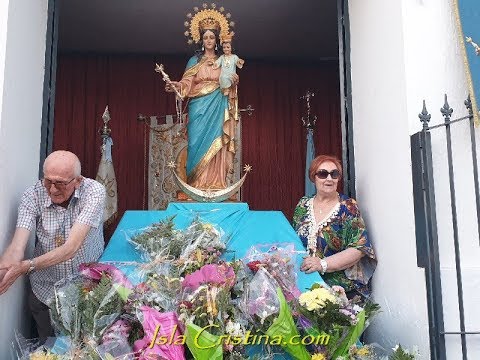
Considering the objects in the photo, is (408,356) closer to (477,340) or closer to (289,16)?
(477,340)

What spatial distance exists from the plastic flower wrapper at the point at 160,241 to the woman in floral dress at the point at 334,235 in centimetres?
71

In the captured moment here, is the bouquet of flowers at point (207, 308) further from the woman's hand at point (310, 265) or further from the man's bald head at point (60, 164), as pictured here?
the man's bald head at point (60, 164)

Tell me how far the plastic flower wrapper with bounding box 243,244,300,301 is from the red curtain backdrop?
361cm

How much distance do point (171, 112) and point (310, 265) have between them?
13.0 feet

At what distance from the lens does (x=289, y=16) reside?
589cm

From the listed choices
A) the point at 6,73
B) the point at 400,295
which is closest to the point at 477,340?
the point at 400,295

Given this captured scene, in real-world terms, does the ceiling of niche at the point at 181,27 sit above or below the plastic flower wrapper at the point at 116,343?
above

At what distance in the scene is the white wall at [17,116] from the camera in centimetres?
289

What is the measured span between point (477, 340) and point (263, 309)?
1.08m

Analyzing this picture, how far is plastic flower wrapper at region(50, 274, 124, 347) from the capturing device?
2400mm

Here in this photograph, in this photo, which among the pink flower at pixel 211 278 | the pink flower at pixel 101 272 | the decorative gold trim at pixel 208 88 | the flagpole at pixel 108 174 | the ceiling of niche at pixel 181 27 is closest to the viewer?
the pink flower at pixel 211 278

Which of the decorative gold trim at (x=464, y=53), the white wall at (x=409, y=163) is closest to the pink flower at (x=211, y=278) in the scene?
the white wall at (x=409, y=163)

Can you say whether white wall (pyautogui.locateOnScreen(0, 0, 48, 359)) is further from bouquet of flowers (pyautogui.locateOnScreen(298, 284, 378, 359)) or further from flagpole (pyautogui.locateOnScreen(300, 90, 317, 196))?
flagpole (pyautogui.locateOnScreen(300, 90, 317, 196))

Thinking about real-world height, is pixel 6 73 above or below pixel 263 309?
above
